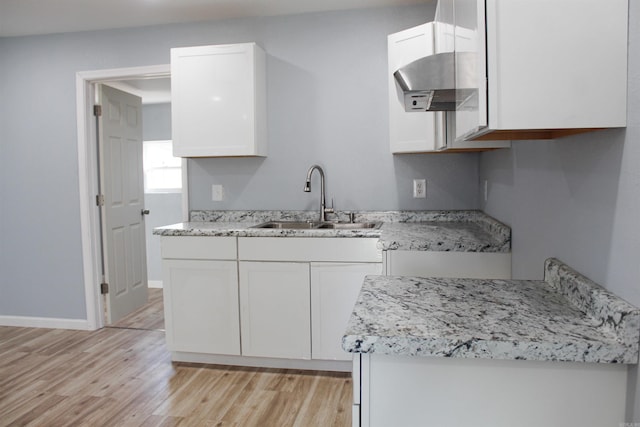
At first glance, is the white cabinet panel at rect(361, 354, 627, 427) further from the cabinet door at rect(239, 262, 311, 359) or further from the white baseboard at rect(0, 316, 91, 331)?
the white baseboard at rect(0, 316, 91, 331)

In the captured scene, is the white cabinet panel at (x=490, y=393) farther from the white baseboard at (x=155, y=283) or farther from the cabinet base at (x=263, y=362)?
the white baseboard at (x=155, y=283)

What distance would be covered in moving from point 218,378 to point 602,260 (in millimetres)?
2247

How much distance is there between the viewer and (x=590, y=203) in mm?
1155

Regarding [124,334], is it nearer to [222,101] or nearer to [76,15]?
[222,101]

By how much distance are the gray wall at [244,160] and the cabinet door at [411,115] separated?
33 centimetres

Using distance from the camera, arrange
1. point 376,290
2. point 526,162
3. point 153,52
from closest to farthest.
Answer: point 376,290 → point 526,162 → point 153,52

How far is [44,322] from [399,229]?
2881mm

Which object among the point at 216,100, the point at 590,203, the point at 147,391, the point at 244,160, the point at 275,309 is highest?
the point at 216,100

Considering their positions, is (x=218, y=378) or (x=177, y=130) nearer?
(x=218, y=378)

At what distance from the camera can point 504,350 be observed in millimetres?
922

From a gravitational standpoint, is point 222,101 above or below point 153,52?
below

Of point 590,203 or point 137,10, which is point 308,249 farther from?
point 137,10

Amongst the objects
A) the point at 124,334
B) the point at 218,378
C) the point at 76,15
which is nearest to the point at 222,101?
the point at 76,15

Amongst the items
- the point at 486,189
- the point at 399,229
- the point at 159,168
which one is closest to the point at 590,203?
the point at 399,229
